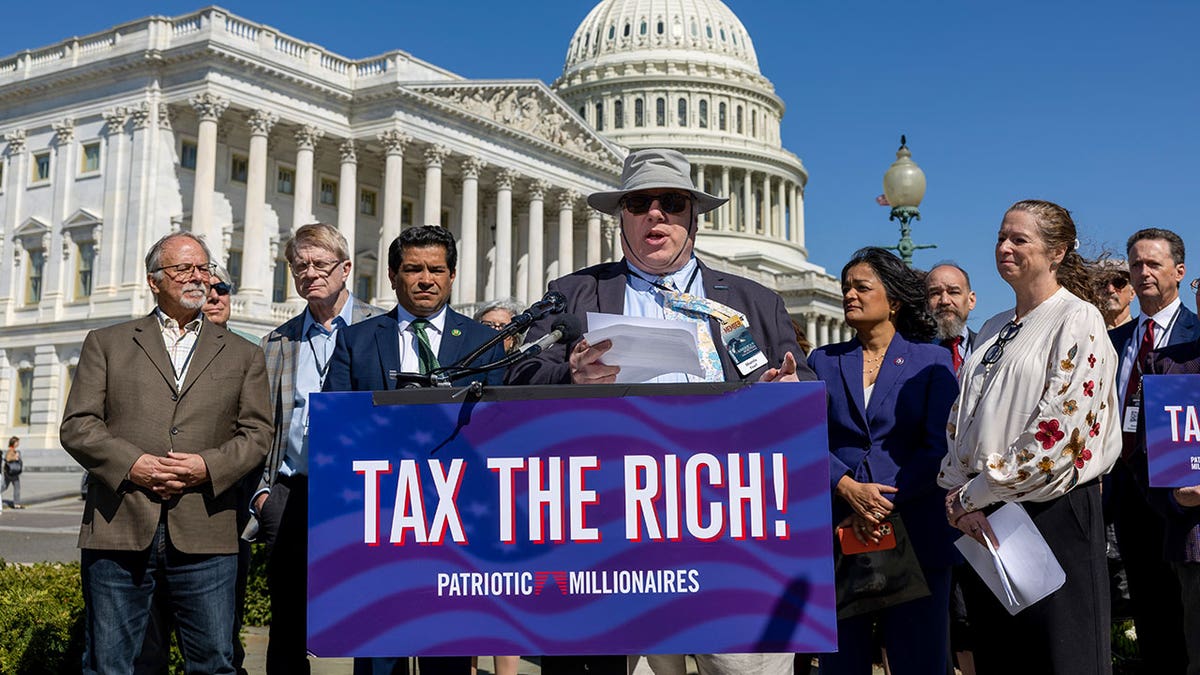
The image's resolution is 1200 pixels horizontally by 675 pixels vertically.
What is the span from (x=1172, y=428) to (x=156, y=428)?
15.6 ft

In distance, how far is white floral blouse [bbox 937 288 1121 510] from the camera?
423cm

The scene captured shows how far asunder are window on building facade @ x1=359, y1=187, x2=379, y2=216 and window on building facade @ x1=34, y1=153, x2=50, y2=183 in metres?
12.0

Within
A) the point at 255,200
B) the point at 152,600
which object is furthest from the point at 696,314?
the point at 255,200

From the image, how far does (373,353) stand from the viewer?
212 inches

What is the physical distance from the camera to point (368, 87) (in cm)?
4525

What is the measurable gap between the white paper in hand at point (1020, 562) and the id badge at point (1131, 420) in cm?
220

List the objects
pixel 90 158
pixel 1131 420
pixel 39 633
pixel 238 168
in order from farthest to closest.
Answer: pixel 238 168 → pixel 90 158 → pixel 39 633 → pixel 1131 420

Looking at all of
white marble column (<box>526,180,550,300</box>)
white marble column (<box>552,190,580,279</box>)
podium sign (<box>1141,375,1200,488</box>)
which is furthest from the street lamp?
white marble column (<box>552,190,580,279</box>)

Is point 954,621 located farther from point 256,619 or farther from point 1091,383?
point 256,619

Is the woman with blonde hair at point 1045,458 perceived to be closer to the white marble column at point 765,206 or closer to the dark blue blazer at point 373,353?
the dark blue blazer at point 373,353

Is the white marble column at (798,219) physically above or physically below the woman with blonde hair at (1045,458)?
above

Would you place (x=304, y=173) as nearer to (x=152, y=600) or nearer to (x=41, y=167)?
(x=41, y=167)

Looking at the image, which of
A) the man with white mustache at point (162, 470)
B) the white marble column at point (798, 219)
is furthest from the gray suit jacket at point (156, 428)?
the white marble column at point (798, 219)

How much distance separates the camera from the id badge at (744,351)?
416 cm
